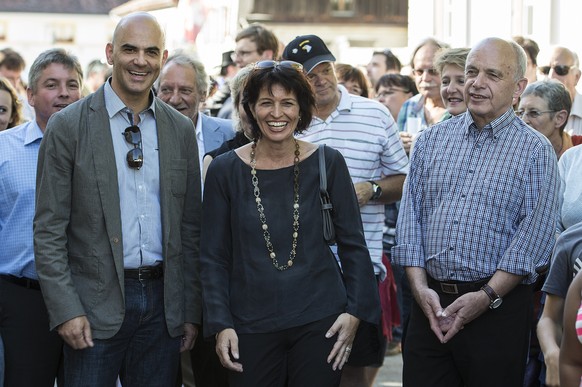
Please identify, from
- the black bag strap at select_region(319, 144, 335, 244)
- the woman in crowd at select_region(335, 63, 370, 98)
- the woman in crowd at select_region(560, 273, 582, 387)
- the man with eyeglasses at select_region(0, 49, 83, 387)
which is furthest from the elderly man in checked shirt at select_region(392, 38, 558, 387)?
the woman in crowd at select_region(335, 63, 370, 98)

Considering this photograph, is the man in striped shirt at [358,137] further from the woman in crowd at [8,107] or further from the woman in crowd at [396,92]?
the woman in crowd at [396,92]

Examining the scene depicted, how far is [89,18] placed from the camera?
72.0m

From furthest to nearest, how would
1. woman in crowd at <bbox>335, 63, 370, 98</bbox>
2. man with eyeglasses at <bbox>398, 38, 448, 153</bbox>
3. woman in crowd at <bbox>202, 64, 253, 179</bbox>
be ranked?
woman in crowd at <bbox>335, 63, 370, 98</bbox> → man with eyeglasses at <bbox>398, 38, 448, 153</bbox> → woman in crowd at <bbox>202, 64, 253, 179</bbox>

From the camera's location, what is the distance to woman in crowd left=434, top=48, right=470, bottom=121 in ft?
22.1

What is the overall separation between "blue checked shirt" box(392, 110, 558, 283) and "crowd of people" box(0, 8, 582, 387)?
10 mm

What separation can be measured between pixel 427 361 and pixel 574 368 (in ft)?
5.17

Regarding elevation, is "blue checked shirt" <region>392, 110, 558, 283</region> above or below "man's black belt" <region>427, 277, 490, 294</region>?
above

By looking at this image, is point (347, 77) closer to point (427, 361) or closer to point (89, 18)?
point (427, 361)

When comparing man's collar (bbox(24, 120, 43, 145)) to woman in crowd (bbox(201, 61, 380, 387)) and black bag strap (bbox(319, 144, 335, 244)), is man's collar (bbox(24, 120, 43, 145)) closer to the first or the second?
woman in crowd (bbox(201, 61, 380, 387))

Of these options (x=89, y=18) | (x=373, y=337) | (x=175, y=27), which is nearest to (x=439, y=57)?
(x=373, y=337)

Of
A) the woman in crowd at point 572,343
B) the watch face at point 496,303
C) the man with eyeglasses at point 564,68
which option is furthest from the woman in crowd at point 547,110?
the man with eyeglasses at point 564,68

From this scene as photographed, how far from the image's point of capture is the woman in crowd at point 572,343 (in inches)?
165

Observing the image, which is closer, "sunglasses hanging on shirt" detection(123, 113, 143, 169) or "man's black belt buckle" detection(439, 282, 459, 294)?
"sunglasses hanging on shirt" detection(123, 113, 143, 169)

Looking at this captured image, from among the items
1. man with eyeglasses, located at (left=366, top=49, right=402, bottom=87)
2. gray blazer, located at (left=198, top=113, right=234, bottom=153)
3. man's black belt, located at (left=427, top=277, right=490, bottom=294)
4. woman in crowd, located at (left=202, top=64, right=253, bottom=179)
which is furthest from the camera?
man with eyeglasses, located at (left=366, top=49, right=402, bottom=87)
